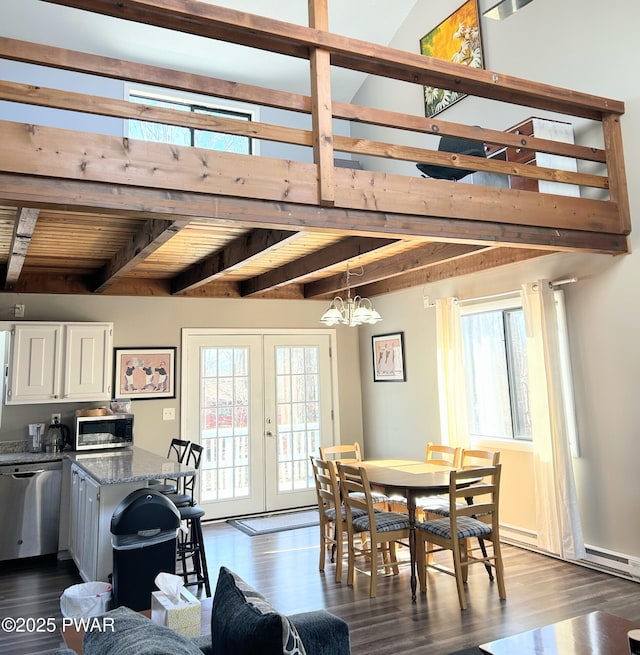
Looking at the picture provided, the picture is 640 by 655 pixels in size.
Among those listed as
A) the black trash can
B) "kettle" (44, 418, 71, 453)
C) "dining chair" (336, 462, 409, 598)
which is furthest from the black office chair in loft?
"kettle" (44, 418, 71, 453)

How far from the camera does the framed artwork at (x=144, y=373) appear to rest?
5863 mm

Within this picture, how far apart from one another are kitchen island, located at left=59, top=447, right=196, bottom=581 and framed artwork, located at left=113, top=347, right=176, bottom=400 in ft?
3.32

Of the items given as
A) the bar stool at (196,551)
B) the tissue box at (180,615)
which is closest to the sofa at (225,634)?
the tissue box at (180,615)

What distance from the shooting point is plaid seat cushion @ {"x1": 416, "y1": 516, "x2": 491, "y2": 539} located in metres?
3.68

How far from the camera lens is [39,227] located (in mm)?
3979

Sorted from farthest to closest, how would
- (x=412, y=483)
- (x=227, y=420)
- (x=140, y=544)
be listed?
1. (x=227, y=420)
2. (x=412, y=483)
3. (x=140, y=544)

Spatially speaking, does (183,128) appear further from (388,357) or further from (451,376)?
(451,376)

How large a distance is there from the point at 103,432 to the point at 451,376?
11.5ft

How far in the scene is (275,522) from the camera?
19.5ft

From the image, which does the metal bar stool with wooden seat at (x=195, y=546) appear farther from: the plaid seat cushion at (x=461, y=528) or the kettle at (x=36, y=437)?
the kettle at (x=36, y=437)

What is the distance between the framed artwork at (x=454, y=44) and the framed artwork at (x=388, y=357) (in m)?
2.59

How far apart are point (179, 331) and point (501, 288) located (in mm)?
3568

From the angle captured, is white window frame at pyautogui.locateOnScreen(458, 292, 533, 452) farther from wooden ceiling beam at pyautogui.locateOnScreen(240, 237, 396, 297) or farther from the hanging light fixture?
wooden ceiling beam at pyautogui.locateOnScreen(240, 237, 396, 297)

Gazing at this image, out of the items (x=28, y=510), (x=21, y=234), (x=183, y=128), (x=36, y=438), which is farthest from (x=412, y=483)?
(x=183, y=128)
